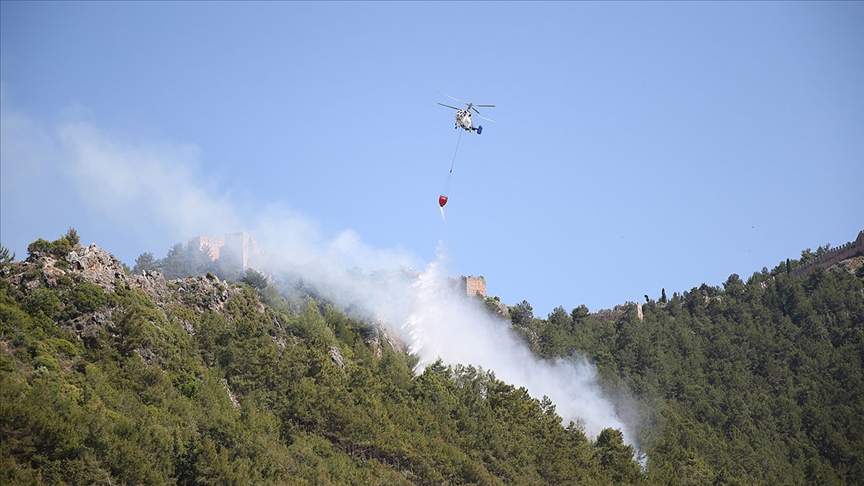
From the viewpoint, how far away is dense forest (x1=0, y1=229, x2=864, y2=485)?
70375mm

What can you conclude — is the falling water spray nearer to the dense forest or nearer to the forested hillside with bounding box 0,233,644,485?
the dense forest

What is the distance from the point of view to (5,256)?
306ft

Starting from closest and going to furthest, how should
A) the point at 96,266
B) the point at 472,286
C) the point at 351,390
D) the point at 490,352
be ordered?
the point at 96,266
the point at 351,390
the point at 490,352
the point at 472,286

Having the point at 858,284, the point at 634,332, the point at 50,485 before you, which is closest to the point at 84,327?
the point at 50,485

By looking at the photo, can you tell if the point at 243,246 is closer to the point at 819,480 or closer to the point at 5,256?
the point at 5,256

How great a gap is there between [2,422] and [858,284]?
140 meters

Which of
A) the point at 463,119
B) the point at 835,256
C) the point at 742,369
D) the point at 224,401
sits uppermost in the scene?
the point at 835,256

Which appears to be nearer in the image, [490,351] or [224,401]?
[224,401]

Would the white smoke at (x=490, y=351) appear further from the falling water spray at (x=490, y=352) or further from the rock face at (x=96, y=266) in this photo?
the rock face at (x=96, y=266)

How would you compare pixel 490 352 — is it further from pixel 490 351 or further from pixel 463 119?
pixel 463 119

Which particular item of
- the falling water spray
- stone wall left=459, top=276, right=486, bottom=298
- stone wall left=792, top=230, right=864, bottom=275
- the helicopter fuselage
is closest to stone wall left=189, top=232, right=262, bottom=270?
the falling water spray

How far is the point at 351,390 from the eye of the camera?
98125 mm

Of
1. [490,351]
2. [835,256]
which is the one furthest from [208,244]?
[835,256]

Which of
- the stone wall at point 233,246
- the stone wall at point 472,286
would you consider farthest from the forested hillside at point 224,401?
the stone wall at point 472,286
